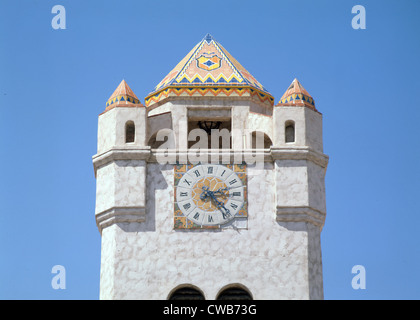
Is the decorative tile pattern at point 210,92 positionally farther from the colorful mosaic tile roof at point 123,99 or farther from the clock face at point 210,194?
the clock face at point 210,194

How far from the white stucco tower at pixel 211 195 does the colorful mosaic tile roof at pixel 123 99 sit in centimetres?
4

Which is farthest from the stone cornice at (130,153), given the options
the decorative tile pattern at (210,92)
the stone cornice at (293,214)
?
the stone cornice at (293,214)

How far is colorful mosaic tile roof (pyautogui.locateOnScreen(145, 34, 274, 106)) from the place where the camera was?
4831cm

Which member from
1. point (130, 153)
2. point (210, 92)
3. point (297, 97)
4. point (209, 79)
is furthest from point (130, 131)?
point (297, 97)

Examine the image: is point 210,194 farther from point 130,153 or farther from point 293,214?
point 130,153

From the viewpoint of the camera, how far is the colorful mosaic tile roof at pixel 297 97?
47.7 meters

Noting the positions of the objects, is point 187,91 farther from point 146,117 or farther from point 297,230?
point 297,230

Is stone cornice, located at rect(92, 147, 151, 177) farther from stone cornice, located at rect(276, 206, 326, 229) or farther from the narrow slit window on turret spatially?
stone cornice, located at rect(276, 206, 326, 229)

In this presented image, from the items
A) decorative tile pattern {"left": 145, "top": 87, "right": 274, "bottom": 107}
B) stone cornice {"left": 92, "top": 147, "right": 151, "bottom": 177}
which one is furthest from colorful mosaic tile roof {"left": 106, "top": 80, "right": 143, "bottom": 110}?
stone cornice {"left": 92, "top": 147, "right": 151, "bottom": 177}

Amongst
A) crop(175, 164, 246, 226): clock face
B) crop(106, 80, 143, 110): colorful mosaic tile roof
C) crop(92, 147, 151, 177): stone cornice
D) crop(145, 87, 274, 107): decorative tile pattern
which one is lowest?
crop(175, 164, 246, 226): clock face

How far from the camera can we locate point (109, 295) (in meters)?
45.5

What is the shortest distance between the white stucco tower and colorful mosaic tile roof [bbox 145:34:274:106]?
41 millimetres
